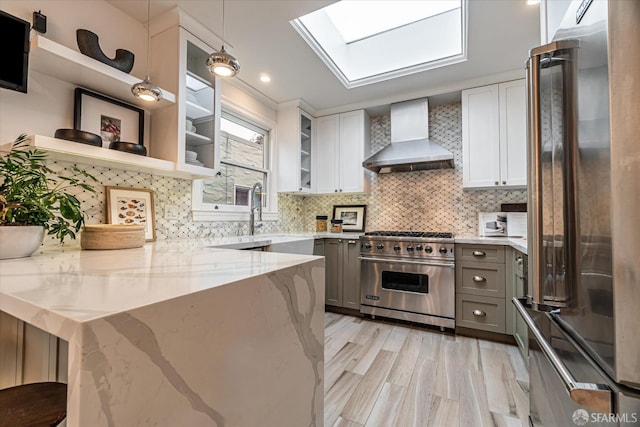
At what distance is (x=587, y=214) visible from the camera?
73cm

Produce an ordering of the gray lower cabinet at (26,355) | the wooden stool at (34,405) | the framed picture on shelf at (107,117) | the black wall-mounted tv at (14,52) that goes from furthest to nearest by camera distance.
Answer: the framed picture on shelf at (107,117) < the black wall-mounted tv at (14,52) < the gray lower cabinet at (26,355) < the wooden stool at (34,405)

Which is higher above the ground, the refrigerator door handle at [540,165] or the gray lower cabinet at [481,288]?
the refrigerator door handle at [540,165]

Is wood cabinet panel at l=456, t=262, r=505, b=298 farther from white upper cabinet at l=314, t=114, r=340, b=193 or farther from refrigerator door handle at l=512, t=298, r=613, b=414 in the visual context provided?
refrigerator door handle at l=512, t=298, r=613, b=414

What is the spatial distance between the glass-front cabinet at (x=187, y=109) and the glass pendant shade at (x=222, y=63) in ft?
2.14

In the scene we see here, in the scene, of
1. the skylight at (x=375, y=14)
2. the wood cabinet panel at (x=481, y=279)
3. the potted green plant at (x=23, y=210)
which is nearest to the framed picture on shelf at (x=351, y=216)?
the wood cabinet panel at (x=481, y=279)

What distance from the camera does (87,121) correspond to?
5.94 feet

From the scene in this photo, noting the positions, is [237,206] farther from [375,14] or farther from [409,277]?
[375,14]

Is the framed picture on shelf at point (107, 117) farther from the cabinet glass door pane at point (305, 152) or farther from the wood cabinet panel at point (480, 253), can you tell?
the wood cabinet panel at point (480, 253)

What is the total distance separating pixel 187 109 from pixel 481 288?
9.99 ft

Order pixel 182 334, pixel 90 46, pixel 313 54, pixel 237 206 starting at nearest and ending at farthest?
pixel 182 334
pixel 90 46
pixel 313 54
pixel 237 206

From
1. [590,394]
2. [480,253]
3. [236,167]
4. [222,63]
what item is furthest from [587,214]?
[236,167]

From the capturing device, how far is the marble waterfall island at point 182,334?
0.44m

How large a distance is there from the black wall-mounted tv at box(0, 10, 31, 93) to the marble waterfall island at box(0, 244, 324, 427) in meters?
1.04

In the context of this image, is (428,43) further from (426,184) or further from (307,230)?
(307,230)
